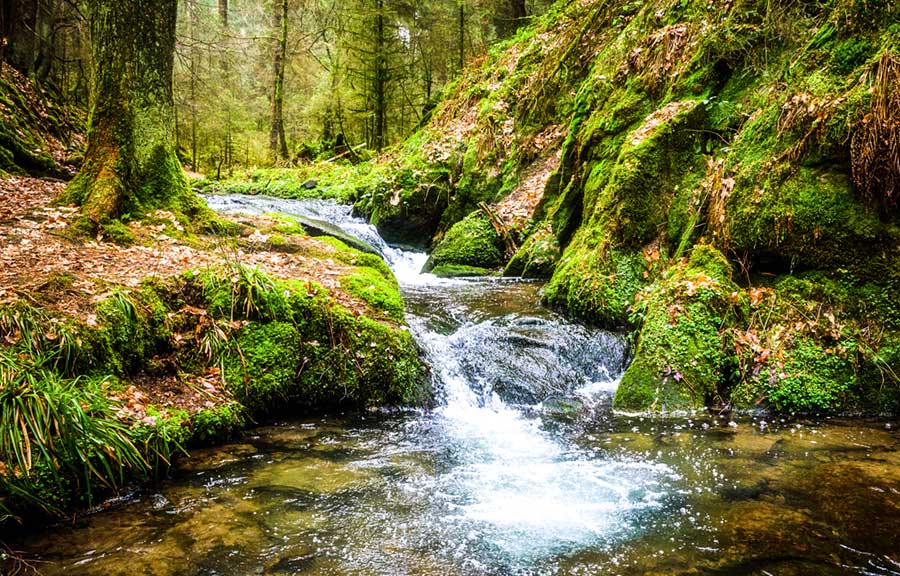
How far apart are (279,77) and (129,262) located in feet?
57.9

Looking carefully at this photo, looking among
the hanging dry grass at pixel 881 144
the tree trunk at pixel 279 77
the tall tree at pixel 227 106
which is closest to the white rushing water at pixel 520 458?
the hanging dry grass at pixel 881 144

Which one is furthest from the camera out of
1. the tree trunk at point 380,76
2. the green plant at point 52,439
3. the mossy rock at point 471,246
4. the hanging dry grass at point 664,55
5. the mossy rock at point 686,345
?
the tree trunk at point 380,76

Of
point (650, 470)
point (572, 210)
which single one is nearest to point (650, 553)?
point (650, 470)

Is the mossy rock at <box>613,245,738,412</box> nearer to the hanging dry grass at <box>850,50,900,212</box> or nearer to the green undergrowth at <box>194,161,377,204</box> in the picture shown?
the hanging dry grass at <box>850,50,900,212</box>

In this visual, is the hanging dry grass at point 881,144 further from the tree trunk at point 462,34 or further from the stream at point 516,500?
the tree trunk at point 462,34

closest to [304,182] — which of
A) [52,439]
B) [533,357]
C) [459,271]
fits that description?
[459,271]

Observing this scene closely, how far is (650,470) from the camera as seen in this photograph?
400 cm

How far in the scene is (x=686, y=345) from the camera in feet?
18.3

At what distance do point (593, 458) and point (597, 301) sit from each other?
317 centimetres

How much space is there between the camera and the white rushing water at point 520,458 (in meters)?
3.24

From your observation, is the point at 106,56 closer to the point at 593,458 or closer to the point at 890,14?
the point at 593,458

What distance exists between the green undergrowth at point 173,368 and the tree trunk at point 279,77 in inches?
665

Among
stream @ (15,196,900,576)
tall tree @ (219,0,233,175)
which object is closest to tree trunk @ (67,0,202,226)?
stream @ (15,196,900,576)

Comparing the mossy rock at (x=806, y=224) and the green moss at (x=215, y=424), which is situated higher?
the mossy rock at (x=806, y=224)
